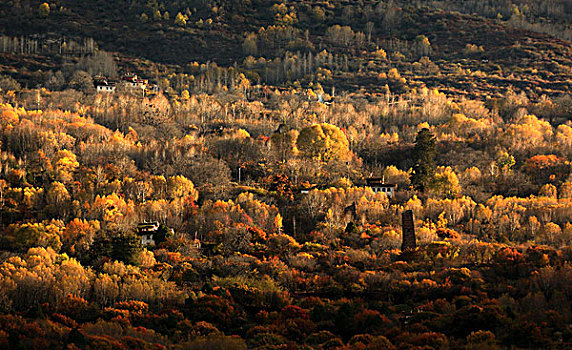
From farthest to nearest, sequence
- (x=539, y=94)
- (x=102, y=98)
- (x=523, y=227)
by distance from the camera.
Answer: (x=539, y=94), (x=102, y=98), (x=523, y=227)

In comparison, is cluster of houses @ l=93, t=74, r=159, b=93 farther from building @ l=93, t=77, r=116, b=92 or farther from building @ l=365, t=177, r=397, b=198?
building @ l=365, t=177, r=397, b=198

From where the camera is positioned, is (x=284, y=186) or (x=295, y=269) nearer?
(x=295, y=269)

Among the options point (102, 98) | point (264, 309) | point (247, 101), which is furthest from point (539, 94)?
point (264, 309)

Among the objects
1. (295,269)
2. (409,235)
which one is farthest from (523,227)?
(295,269)

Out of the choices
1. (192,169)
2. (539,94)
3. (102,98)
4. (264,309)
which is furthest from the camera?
(539,94)

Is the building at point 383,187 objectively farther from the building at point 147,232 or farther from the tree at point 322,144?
the building at point 147,232

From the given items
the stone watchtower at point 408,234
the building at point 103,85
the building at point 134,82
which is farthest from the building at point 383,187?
the building at point 134,82

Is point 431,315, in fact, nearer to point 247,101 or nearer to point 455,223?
point 455,223

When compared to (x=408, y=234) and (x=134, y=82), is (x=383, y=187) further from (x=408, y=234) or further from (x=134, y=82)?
(x=134, y=82)
